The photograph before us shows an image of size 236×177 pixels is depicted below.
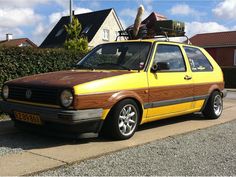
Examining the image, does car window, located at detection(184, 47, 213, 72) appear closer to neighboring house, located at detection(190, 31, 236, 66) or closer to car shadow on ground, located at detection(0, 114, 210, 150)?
car shadow on ground, located at detection(0, 114, 210, 150)

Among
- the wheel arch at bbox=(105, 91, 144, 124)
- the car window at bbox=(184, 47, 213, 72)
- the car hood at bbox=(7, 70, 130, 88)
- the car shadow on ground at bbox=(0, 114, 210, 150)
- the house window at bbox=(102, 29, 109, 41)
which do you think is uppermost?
the house window at bbox=(102, 29, 109, 41)

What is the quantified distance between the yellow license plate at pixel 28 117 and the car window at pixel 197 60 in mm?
3609

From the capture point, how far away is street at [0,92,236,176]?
486 cm

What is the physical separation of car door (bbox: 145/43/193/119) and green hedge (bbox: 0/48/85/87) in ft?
11.1

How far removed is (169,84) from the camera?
7.34 metres

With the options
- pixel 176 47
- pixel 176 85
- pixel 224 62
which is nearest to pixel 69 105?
pixel 176 85

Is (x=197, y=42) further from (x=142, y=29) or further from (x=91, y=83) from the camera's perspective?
(x=91, y=83)

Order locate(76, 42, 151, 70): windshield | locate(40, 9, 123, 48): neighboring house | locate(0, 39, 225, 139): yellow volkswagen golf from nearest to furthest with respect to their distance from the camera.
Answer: locate(0, 39, 225, 139): yellow volkswagen golf, locate(76, 42, 151, 70): windshield, locate(40, 9, 123, 48): neighboring house

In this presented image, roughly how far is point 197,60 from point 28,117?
13.2ft

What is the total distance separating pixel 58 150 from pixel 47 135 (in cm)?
100

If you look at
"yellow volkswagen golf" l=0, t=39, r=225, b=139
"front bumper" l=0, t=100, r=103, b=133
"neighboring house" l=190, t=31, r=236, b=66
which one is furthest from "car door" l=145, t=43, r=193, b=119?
"neighboring house" l=190, t=31, r=236, b=66

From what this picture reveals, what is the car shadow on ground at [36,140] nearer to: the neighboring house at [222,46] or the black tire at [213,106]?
the black tire at [213,106]

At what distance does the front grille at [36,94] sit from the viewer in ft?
19.2

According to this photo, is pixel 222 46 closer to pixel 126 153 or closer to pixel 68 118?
pixel 126 153
